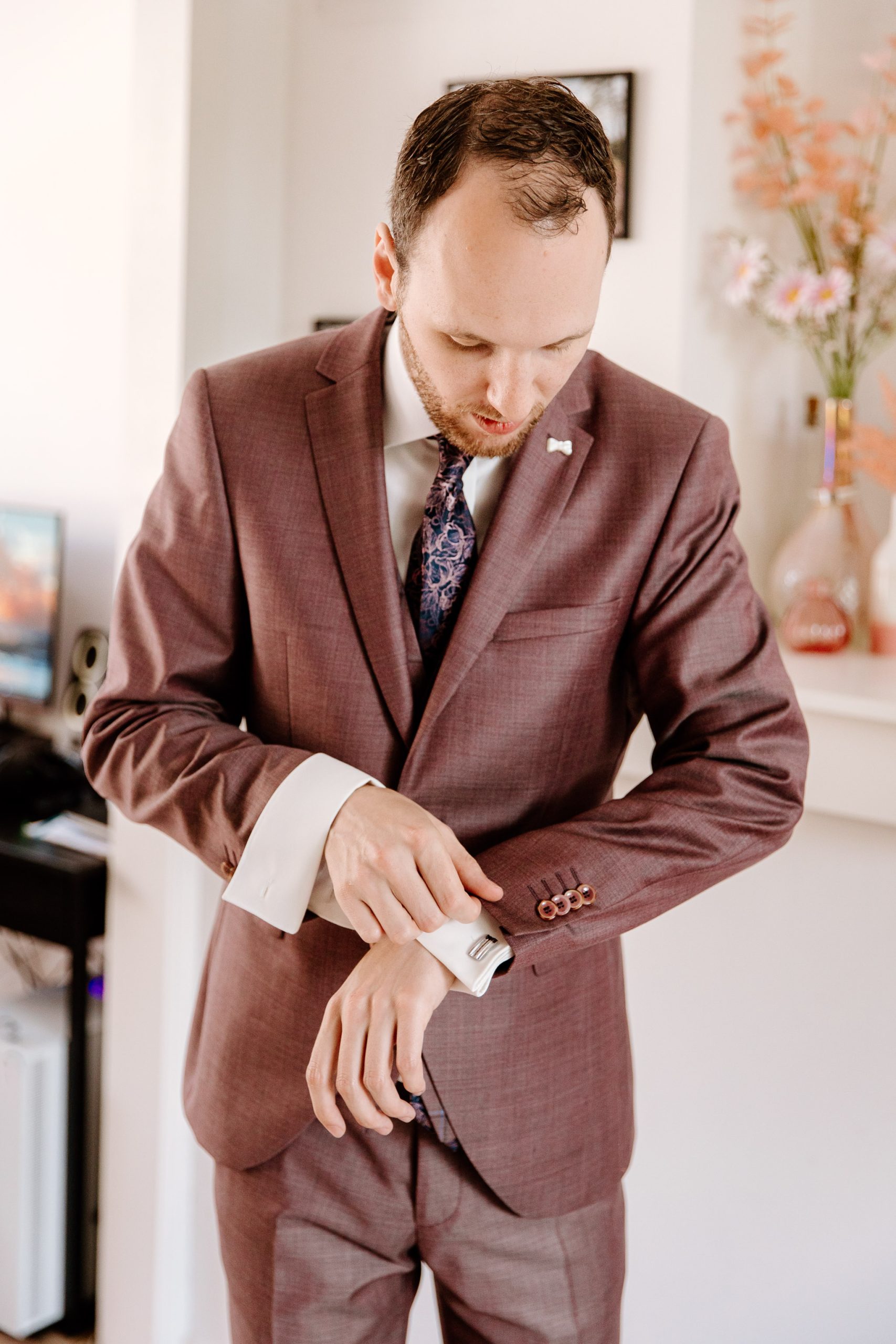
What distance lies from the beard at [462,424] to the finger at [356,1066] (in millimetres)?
483

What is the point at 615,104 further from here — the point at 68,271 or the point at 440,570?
the point at 68,271

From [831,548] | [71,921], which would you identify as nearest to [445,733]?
[831,548]

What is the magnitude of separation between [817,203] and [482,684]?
46.9 inches

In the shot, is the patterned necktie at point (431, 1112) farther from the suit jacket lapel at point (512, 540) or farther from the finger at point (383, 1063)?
the suit jacket lapel at point (512, 540)

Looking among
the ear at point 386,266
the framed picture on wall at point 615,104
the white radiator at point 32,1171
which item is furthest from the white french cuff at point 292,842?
the white radiator at point 32,1171

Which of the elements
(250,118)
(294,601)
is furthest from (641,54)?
(294,601)

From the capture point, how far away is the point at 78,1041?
241 cm

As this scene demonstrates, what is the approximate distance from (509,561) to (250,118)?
1.14m

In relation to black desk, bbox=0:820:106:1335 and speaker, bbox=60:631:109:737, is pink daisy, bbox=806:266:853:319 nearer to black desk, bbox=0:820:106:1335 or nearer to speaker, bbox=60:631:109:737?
black desk, bbox=0:820:106:1335

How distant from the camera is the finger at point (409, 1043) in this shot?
3.50 ft

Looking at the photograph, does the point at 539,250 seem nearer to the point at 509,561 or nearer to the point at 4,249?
the point at 509,561

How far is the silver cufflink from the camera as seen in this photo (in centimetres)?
111

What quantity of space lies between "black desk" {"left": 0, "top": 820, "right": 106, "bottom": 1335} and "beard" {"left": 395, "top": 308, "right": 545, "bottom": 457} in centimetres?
141

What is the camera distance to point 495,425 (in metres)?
1.12
